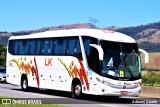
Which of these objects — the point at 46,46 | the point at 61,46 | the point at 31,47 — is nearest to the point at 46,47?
the point at 46,46

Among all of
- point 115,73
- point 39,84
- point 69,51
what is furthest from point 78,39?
point 39,84

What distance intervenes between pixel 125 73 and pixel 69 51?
365 cm

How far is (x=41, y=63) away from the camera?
1068 inches

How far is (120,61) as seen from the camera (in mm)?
21734

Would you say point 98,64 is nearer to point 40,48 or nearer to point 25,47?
point 40,48

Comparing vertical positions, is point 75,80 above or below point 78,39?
below

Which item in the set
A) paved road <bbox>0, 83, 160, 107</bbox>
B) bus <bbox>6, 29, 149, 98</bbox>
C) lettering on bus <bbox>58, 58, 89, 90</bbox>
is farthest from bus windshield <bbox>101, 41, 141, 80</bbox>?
lettering on bus <bbox>58, 58, 89, 90</bbox>

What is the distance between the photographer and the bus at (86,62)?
21531mm

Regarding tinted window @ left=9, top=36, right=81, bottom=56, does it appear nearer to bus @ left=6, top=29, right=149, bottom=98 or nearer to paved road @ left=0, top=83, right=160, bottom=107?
bus @ left=6, top=29, right=149, bottom=98

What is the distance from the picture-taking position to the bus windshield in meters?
21.5

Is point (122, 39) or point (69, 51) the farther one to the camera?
point (69, 51)

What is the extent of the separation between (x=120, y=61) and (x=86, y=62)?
1.68 metres

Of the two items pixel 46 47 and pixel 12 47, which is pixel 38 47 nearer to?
pixel 46 47

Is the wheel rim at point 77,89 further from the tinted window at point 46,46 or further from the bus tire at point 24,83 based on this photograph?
the bus tire at point 24,83
